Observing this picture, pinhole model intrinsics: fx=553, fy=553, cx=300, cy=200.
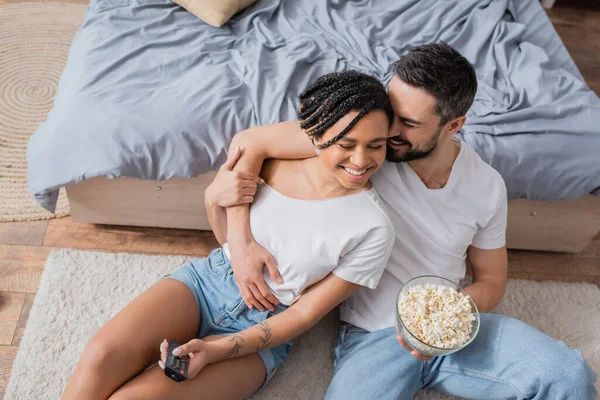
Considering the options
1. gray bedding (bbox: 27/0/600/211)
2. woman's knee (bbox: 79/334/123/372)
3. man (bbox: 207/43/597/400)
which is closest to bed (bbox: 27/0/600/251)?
gray bedding (bbox: 27/0/600/211)

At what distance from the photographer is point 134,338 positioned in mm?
1267

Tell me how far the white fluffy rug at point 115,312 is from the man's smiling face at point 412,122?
0.69 metres

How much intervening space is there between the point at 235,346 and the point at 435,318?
1.51 ft

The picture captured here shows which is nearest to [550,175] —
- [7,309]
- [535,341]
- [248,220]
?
[535,341]

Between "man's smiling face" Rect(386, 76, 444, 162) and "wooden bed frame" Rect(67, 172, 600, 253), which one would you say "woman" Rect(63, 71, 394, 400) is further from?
"wooden bed frame" Rect(67, 172, 600, 253)

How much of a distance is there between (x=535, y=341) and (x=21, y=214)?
164cm

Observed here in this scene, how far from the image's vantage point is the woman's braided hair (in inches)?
44.4

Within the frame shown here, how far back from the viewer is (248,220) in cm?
136

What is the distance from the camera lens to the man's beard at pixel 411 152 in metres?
1.25

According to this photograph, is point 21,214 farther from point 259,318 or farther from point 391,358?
point 391,358

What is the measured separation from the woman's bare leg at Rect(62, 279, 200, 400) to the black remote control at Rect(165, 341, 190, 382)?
0.09m

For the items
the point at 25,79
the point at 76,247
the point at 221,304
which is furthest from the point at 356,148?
the point at 25,79

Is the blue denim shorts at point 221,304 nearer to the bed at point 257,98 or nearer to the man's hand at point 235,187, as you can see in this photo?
the man's hand at point 235,187

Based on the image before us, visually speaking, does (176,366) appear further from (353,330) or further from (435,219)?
(435,219)
